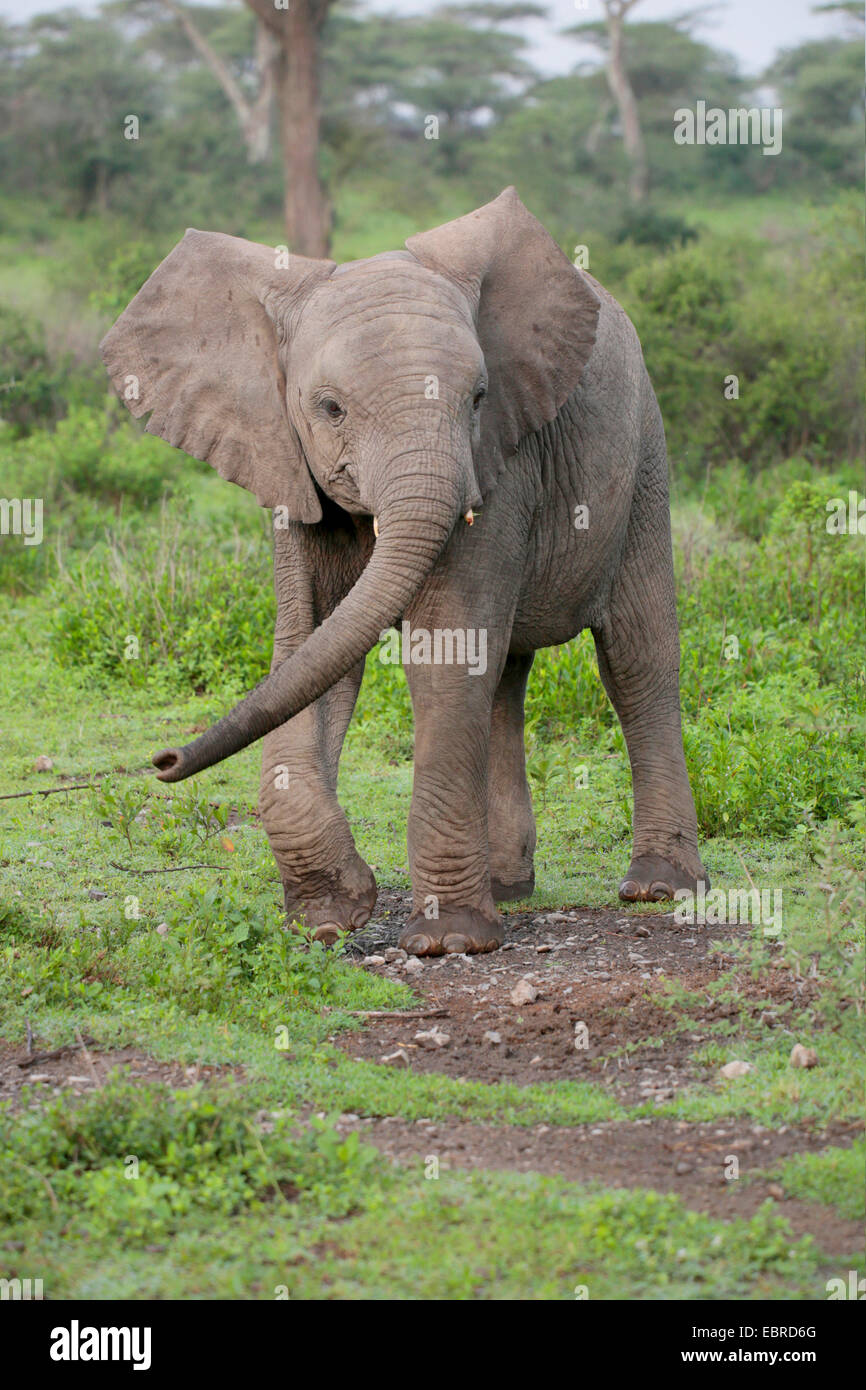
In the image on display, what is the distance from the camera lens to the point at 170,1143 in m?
3.77

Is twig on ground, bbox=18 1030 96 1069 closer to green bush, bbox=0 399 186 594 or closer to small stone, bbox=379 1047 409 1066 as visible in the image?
small stone, bbox=379 1047 409 1066

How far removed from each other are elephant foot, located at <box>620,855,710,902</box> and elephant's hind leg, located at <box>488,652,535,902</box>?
0.40m

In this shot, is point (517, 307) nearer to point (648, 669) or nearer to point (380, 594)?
point (380, 594)

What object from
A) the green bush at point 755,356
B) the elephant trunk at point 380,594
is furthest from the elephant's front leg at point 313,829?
the green bush at point 755,356

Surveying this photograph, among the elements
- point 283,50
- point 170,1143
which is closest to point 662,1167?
point 170,1143

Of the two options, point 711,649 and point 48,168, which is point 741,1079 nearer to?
point 711,649

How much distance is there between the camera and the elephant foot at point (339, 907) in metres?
5.84

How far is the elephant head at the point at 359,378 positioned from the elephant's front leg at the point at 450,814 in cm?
63

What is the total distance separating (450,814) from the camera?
571 cm

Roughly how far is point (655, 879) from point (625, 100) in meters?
37.5

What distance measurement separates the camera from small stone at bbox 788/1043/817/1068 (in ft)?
14.8

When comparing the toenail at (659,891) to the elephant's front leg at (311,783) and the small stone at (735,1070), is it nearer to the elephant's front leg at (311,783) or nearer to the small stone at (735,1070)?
the elephant's front leg at (311,783)

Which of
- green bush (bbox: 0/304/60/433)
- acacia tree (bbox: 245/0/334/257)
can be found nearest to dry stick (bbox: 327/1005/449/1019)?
green bush (bbox: 0/304/60/433)

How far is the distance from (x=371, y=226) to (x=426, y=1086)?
33.4 meters
